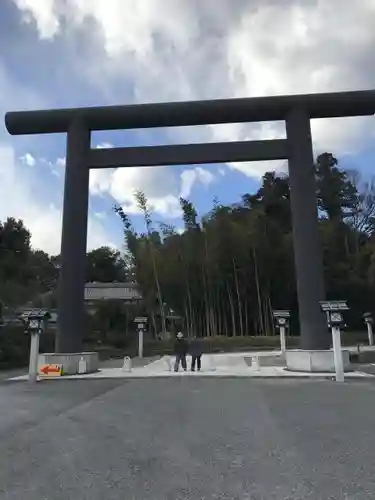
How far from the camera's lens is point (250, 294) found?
26156 millimetres

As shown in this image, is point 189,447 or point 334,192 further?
point 334,192

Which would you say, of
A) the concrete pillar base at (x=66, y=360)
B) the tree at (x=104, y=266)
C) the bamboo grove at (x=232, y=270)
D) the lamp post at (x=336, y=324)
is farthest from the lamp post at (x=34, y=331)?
the tree at (x=104, y=266)

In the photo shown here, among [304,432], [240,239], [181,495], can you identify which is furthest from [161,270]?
[181,495]

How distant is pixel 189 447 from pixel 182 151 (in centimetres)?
1056

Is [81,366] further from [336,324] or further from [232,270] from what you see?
[232,270]

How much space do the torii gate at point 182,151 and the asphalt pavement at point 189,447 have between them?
17.6 feet

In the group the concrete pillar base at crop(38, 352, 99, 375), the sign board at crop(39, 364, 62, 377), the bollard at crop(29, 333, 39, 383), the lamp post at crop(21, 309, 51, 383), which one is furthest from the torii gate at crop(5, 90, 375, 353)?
the bollard at crop(29, 333, 39, 383)

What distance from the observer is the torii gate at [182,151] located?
1329cm

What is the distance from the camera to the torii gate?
1329cm

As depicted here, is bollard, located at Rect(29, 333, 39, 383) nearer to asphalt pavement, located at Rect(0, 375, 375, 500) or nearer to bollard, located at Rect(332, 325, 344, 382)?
asphalt pavement, located at Rect(0, 375, 375, 500)

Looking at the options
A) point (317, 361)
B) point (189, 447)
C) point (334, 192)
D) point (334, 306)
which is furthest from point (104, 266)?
point (189, 447)

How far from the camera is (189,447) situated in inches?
169

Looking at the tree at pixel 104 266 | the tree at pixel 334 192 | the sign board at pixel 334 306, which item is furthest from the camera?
the tree at pixel 104 266

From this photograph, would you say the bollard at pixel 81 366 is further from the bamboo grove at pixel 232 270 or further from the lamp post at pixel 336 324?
the bamboo grove at pixel 232 270
